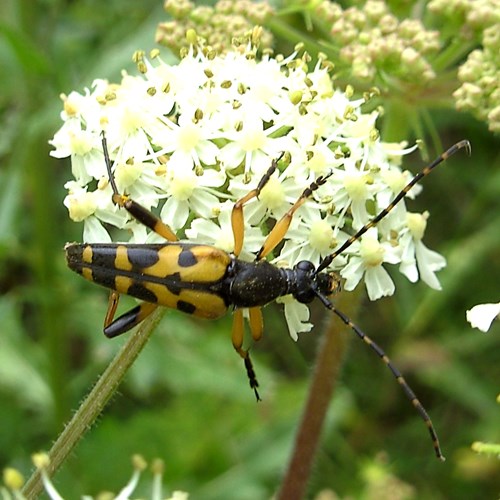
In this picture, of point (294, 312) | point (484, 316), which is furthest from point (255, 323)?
point (484, 316)

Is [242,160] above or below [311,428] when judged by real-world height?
above

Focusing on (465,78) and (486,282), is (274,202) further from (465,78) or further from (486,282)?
(486,282)

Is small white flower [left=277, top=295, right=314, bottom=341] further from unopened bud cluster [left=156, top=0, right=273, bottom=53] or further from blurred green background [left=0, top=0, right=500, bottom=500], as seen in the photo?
blurred green background [left=0, top=0, right=500, bottom=500]

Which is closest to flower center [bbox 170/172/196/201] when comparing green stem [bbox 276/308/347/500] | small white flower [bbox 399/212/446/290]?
small white flower [bbox 399/212/446/290]

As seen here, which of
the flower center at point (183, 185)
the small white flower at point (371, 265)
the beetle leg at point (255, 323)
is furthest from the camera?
the beetle leg at point (255, 323)

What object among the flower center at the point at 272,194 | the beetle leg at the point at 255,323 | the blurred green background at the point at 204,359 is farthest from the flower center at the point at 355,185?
the blurred green background at the point at 204,359

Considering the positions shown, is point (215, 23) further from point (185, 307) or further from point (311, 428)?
point (311, 428)

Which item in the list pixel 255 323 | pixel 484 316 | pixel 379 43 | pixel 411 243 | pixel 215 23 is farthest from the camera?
pixel 215 23

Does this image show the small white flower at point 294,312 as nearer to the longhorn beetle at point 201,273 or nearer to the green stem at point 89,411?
the longhorn beetle at point 201,273

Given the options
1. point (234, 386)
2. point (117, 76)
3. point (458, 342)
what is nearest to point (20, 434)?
point (234, 386)
